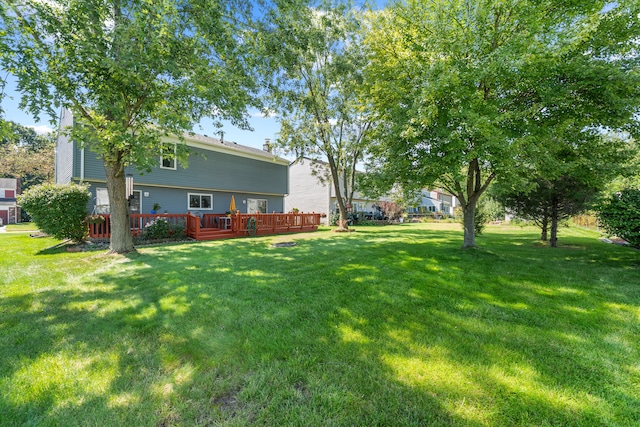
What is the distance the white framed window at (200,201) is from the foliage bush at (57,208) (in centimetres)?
668

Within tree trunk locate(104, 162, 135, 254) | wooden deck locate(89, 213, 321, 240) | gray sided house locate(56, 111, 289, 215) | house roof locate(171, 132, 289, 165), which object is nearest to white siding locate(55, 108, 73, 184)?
gray sided house locate(56, 111, 289, 215)

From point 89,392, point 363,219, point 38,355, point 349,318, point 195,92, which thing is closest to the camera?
point 89,392

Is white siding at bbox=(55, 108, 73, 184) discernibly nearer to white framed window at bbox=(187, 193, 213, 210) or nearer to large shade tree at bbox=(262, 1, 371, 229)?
A: white framed window at bbox=(187, 193, 213, 210)

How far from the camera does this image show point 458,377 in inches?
92.2

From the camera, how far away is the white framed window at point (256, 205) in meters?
19.6

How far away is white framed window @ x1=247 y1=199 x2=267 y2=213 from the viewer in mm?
19609

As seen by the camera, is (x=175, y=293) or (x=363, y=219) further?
(x=363, y=219)

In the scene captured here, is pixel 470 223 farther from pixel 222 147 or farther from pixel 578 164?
pixel 222 147

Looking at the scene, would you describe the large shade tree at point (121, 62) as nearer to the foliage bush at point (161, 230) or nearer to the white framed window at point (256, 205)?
the foliage bush at point (161, 230)

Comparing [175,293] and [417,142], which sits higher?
[417,142]

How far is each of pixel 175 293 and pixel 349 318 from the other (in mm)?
3054

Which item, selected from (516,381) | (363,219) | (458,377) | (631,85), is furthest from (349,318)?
(363,219)

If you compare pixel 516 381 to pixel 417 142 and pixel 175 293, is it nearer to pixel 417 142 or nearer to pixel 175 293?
pixel 175 293

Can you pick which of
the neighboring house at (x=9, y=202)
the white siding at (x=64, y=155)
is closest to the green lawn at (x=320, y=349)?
the white siding at (x=64, y=155)
